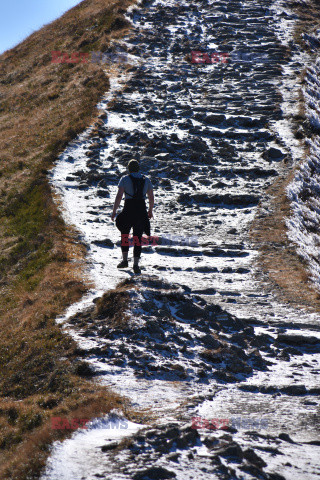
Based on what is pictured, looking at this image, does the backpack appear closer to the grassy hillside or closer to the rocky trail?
the rocky trail

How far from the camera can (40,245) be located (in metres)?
15.0

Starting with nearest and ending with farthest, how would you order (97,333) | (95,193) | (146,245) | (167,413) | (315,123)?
(167,413) < (97,333) < (146,245) < (95,193) < (315,123)

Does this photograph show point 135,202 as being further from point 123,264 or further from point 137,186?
point 123,264

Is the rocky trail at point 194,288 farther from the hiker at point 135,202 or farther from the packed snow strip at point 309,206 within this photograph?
the hiker at point 135,202

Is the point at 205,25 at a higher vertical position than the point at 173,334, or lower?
higher

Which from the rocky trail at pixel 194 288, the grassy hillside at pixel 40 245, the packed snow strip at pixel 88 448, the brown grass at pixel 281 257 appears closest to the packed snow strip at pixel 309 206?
the brown grass at pixel 281 257

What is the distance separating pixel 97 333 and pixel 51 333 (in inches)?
37.3

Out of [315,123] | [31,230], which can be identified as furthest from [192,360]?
[315,123]

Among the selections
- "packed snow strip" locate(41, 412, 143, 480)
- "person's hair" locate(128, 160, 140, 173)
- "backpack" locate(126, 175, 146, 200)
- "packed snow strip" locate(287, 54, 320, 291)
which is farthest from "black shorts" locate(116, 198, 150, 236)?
"packed snow strip" locate(41, 412, 143, 480)

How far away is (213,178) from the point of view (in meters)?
19.3

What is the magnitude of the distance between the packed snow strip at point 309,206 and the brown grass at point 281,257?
215 mm

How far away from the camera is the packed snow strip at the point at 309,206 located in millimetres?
14344

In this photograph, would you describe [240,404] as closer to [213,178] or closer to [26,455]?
[26,455]

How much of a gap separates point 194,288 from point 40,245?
5.11 m
